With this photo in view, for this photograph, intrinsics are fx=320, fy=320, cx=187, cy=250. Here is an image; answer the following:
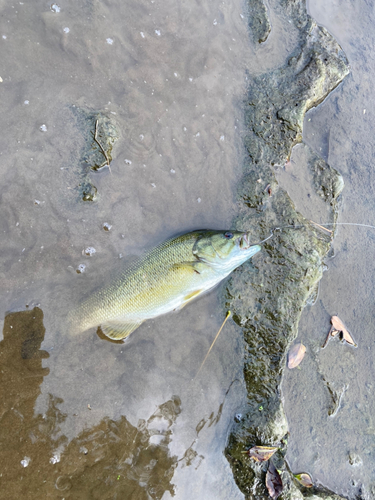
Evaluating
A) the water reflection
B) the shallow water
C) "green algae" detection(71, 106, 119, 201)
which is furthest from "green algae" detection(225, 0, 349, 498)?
"green algae" detection(71, 106, 119, 201)

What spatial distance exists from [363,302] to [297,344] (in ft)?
3.91

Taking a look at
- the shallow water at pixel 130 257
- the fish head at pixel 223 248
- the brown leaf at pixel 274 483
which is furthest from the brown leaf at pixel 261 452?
the fish head at pixel 223 248

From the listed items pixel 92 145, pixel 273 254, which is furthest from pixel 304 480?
pixel 92 145

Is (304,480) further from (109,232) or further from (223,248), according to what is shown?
(109,232)

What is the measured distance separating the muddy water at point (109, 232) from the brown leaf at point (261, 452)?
368 millimetres

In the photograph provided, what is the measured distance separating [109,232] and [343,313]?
11.0 ft

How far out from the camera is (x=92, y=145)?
3.80m

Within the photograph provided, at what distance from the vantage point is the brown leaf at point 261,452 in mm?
3611

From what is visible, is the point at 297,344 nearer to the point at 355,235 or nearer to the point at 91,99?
the point at 355,235

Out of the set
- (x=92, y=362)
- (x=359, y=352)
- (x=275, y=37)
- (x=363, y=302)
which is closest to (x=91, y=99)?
(x=275, y=37)

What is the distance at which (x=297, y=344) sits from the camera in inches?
167

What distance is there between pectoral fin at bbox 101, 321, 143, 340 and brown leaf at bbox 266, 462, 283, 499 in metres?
2.30

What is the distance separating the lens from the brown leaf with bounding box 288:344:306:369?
414cm

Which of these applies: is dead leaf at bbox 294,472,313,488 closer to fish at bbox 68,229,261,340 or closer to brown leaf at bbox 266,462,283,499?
brown leaf at bbox 266,462,283,499
